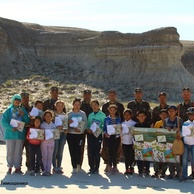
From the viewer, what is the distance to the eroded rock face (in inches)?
1643

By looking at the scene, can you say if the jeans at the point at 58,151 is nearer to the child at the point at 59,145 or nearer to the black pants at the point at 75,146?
the child at the point at 59,145

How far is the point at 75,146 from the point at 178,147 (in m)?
2.35

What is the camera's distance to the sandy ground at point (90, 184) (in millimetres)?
7629

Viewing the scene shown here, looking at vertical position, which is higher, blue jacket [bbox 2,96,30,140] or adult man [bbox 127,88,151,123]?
adult man [bbox 127,88,151,123]

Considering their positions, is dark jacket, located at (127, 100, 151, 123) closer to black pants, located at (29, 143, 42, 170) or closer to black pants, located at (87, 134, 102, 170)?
black pants, located at (87, 134, 102, 170)

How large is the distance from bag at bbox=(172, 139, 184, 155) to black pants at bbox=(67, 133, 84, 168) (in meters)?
2.17

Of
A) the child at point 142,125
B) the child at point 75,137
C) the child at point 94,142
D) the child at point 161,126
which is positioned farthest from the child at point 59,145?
the child at point 161,126

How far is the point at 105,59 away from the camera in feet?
152

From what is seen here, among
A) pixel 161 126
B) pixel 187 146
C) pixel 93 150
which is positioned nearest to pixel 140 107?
pixel 161 126

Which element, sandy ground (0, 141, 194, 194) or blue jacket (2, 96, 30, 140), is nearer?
sandy ground (0, 141, 194, 194)

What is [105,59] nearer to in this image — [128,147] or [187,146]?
[128,147]

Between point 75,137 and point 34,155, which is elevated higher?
point 75,137

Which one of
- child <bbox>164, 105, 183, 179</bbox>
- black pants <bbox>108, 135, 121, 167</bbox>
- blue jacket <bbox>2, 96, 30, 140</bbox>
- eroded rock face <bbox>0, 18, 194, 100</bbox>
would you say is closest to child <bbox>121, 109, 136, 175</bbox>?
black pants <bbox>108, 135, 121, 167</bbox>

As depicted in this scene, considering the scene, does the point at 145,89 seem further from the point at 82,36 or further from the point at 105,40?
Answer: the point at 82,36
